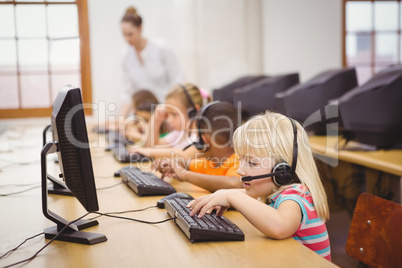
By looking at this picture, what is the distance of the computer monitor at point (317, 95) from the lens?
A: 2.92 metres

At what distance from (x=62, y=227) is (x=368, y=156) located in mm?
1586

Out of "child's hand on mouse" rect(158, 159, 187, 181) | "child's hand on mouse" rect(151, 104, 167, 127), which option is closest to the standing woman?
"child's hand on mouse" rect(151, 104, 167, 127)

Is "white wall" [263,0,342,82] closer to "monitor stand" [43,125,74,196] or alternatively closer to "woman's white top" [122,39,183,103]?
"woman's white top" [122,39,183,103]

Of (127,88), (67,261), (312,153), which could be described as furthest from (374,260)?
(127,88)

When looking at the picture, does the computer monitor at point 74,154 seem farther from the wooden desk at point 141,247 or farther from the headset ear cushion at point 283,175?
the headset ear cushion at point 283,175

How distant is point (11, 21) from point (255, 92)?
3.21m

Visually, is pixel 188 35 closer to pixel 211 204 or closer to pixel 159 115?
pixel 159 115

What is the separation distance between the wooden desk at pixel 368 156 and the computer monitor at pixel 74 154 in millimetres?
1189

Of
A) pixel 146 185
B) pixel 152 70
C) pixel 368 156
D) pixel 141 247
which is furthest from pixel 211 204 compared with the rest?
pixel 152 70

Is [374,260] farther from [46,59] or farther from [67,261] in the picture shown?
[46,59]

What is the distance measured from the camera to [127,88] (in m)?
4.66

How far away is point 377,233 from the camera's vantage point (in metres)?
1.25

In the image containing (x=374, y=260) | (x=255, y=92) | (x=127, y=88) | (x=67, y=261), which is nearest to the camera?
(x=67, y=261)

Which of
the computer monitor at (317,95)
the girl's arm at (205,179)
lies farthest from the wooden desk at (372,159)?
the girl's arm at (205,179)
